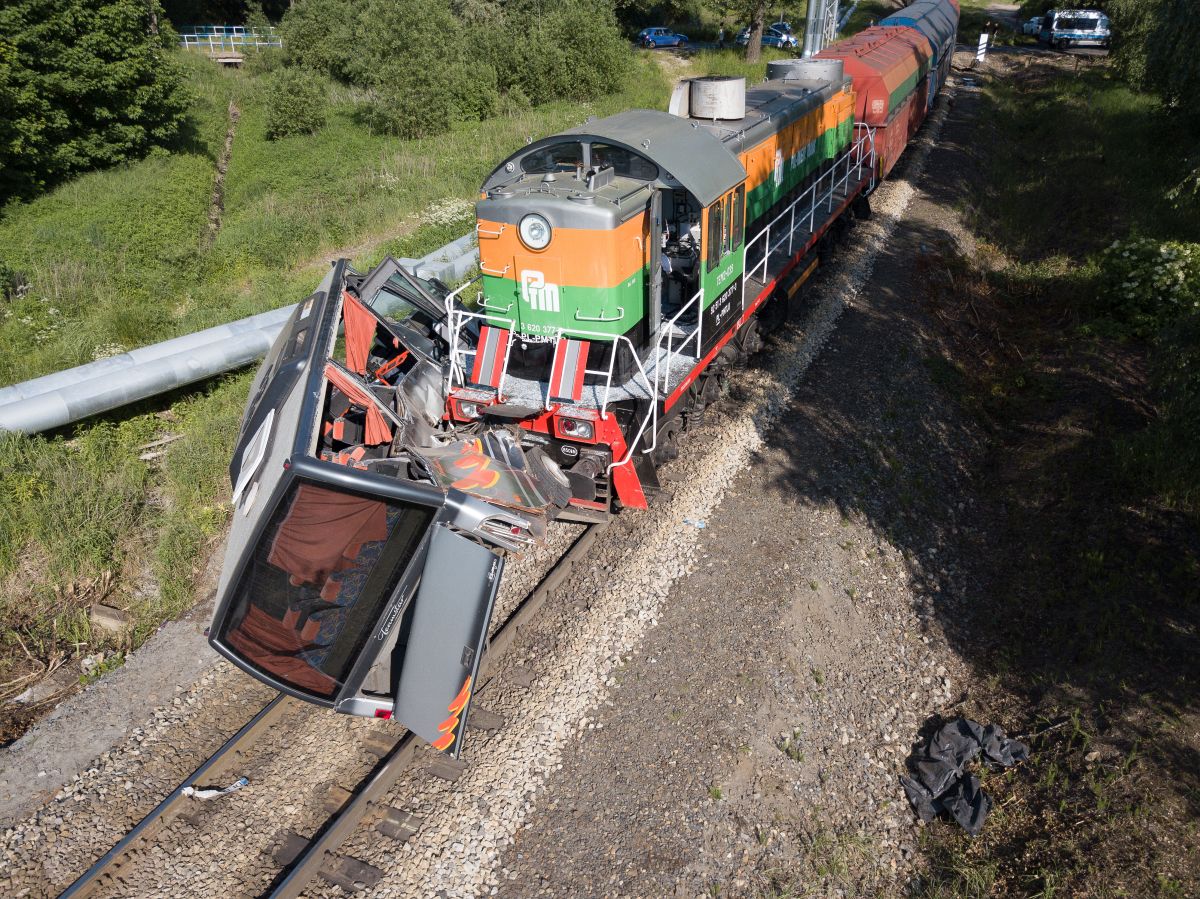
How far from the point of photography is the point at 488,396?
8.68m

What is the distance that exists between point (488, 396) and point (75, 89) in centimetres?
2372

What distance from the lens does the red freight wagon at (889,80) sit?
17.1 meters

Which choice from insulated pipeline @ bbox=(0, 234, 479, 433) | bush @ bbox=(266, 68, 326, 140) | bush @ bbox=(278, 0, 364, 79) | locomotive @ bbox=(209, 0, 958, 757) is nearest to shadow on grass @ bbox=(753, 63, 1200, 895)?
locomotive @ bbox=(209, 0, 958, 757)

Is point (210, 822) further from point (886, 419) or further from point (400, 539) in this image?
point (886, 419)

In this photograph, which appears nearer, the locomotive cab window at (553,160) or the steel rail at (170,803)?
the steel rail at (170,803)

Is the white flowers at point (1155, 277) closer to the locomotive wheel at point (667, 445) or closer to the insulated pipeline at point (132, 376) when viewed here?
the locomotive wheel at point (667, 445)

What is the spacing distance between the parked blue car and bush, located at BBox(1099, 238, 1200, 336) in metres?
39.5

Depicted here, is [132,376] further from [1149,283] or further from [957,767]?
[1149,283]

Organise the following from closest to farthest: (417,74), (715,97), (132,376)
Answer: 1. (132,376)
2. (715,97)
3. (417,74)

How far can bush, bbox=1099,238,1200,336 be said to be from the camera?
12703mm

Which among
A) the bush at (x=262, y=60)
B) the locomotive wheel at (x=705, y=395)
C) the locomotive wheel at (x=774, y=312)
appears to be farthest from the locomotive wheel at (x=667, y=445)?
the bush at (x=262, y=60)

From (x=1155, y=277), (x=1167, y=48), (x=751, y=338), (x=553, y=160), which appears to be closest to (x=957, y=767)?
(x=751, y=338)

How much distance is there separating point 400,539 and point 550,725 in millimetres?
2252

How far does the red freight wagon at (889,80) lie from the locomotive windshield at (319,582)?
1577 cm
